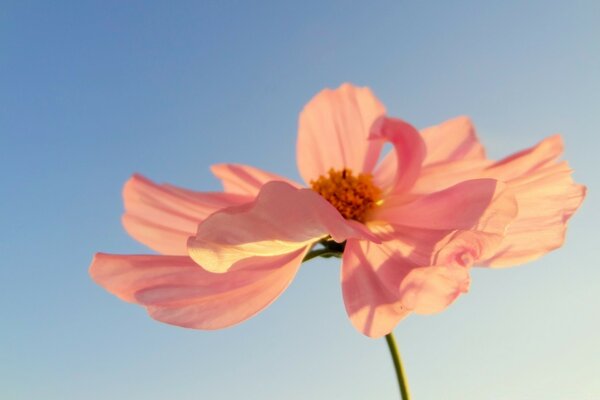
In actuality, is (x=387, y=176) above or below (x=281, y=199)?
above

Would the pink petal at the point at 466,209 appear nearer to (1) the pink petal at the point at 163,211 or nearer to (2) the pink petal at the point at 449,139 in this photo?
(2) the pink petal at the point at 449,139

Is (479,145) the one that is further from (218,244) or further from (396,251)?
(218,244)

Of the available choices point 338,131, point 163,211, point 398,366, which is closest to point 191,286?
point 163,211

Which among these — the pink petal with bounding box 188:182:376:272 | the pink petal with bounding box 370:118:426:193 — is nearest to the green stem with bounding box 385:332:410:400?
the pink petal with bounding box 188:182:376:272

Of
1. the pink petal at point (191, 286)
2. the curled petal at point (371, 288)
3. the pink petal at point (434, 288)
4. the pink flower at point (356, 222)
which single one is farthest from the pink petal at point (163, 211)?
the pink petal at point (434, 288)

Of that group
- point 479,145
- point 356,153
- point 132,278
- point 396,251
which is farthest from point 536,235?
point 132,278

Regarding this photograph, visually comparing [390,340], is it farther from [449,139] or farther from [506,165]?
[449,139]
